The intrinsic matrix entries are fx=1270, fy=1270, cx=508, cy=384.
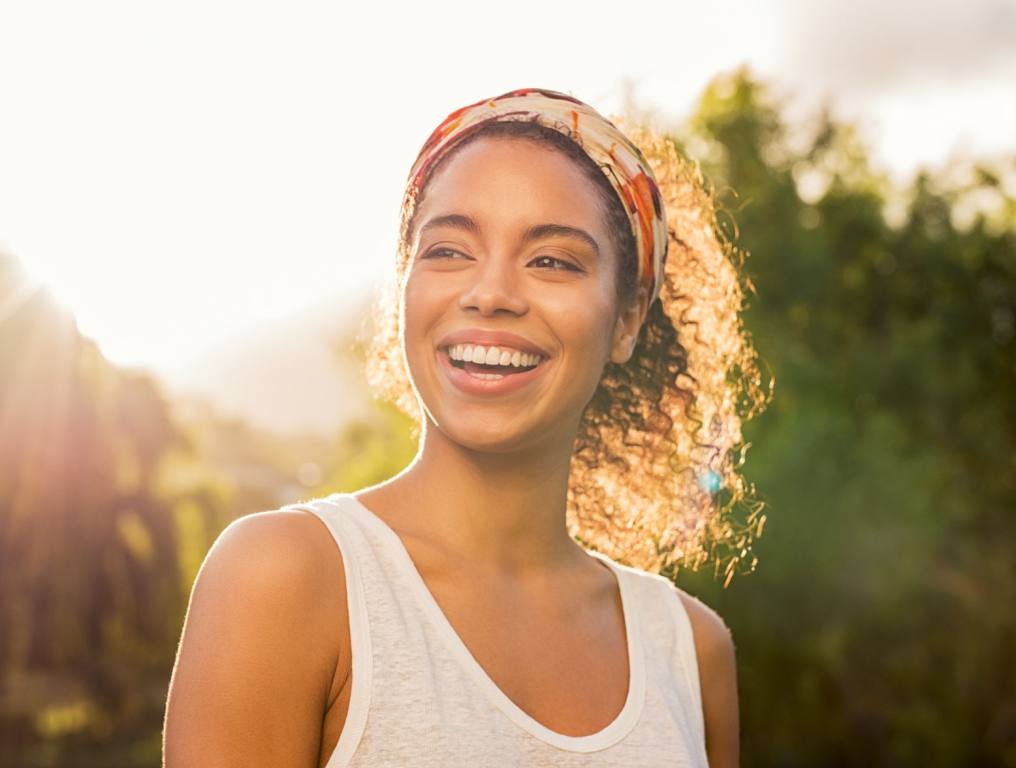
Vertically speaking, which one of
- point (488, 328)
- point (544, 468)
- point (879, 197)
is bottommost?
point (544, 468)

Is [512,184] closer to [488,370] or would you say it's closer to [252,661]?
[488,370]

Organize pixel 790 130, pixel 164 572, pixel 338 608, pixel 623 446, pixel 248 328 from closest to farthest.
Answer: pixel 338 608
pixel 623 446
pixel 164 572
pixel 790 130
pixel 248 328

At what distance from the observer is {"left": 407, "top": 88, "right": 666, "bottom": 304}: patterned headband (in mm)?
2289

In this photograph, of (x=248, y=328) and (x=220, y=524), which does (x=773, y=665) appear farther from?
(x=248, y=328)

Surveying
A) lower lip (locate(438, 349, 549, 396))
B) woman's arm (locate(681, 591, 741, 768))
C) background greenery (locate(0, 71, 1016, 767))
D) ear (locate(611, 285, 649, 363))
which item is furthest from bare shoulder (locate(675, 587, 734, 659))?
background greenery (locate(0, 71, 1016, 767))

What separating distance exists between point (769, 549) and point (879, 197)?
1310 centimetres

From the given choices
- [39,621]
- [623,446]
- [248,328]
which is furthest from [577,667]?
[248,328]

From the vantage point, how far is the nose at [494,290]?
6.96 feet

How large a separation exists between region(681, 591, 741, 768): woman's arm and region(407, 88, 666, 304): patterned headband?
76 centimetres

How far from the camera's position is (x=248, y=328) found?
153 metres

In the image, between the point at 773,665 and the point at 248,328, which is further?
the point at 248,328

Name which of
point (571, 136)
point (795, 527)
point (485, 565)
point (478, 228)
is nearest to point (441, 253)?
point (478, 228)

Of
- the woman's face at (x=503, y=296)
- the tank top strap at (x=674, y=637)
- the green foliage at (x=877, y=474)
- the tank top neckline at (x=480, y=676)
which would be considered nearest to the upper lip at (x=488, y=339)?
the woman's face at (x=503, y=296)

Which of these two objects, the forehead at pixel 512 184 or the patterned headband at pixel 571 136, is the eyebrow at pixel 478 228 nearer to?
the forehead at pixel 512 184
